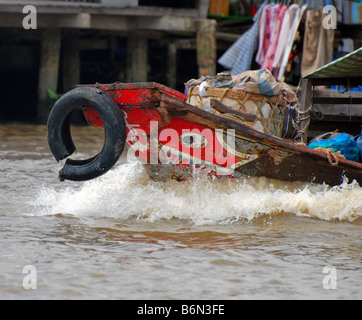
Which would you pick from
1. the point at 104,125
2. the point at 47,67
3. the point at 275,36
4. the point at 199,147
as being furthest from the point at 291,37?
the point at 104,125

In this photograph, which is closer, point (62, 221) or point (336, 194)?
point (62, 221)

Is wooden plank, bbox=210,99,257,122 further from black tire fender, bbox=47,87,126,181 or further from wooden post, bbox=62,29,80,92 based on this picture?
wooden post, bbox=62,29,80,92

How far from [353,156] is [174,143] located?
5.73 feet

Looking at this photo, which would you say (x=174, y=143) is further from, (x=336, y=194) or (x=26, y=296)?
(x=26, y=296)

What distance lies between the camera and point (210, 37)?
12117mm

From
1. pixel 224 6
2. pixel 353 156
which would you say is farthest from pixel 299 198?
pixel 224 6

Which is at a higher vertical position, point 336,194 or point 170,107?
point 170,107

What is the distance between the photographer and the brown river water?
11.5ft

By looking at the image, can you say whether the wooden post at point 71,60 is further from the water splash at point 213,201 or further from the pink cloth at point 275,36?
the water splash at point 213,201

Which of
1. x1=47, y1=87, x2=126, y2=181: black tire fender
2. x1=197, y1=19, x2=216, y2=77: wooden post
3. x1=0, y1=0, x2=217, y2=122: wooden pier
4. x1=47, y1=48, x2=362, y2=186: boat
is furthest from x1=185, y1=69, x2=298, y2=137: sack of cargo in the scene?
x1=197, y1=19, x2=216, y2=77: wooden post

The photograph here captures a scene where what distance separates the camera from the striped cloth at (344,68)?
18.0 ft

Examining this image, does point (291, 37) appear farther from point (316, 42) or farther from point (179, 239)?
point (179, 239)

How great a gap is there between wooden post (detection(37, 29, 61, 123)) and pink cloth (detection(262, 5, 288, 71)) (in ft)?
14.4

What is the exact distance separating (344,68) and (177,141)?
1.84 m
